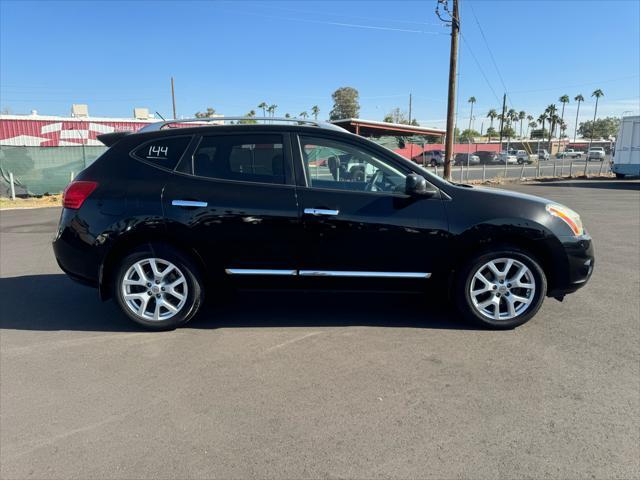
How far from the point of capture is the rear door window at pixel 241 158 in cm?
415

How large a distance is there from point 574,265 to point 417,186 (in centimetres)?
160

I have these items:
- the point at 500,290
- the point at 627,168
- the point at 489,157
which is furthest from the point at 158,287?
the point at 489,157

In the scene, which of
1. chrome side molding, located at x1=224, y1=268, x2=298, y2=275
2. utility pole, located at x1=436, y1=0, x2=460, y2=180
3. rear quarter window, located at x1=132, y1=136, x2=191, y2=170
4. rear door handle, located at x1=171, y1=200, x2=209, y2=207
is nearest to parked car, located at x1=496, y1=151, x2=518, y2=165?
utility pole, located at x1=436, y1=0, x2=460, y2=180

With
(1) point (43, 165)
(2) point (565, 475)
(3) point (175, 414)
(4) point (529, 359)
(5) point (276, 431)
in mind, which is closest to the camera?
(2) point (565, 475)

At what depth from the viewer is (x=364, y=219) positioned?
13.2 ft

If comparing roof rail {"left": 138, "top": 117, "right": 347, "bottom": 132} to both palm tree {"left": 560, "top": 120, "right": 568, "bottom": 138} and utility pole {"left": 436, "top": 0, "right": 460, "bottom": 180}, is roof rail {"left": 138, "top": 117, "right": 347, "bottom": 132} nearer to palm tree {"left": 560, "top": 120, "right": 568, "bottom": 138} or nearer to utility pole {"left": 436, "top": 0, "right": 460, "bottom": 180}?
utility pole {"left": 436, "top": 0, "right": 460, "bottom": 180}

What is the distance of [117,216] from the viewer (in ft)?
→ 13.5

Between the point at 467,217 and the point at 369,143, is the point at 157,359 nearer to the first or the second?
the point at 369,143

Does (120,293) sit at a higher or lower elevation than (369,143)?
lower

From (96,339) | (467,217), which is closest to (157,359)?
(96,339)

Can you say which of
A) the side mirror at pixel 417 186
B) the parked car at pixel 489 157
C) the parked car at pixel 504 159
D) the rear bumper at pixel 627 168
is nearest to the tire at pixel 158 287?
the side mirror at pixel 417 186

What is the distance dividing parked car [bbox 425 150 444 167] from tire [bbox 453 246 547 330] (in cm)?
4496

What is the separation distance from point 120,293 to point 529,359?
3496mm

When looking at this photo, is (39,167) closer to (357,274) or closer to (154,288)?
(154,288)
